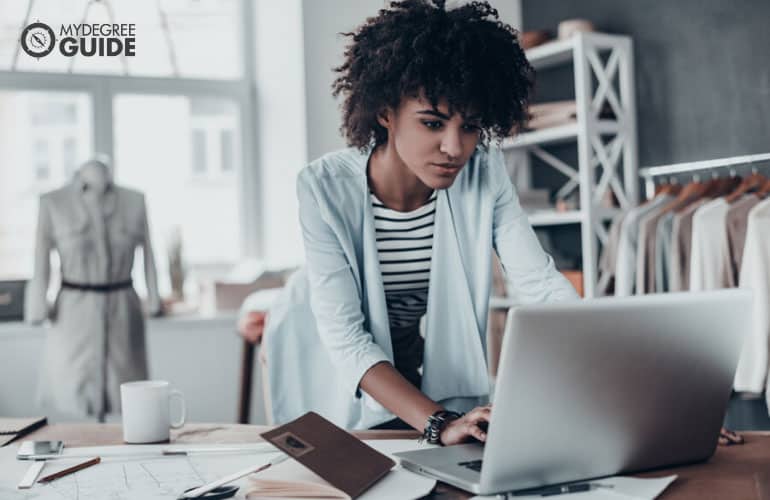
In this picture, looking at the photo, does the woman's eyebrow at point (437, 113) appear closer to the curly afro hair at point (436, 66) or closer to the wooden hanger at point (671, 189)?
the curly afro hair at point (436, 66)

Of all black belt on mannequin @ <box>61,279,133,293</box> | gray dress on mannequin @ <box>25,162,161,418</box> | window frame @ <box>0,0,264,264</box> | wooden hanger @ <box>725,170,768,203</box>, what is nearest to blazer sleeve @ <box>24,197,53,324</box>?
gray dress on mannequin @ <box>25,162,161,418</box>

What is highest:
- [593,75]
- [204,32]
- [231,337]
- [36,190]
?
[204,32]

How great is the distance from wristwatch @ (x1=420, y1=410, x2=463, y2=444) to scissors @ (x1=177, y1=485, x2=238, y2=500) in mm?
354

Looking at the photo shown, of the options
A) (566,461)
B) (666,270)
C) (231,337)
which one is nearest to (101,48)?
Result: (566,461)

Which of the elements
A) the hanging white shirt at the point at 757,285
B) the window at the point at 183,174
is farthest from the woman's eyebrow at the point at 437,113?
the window at the point at 183,174

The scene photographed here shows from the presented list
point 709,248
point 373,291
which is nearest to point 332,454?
Result: point 373,291

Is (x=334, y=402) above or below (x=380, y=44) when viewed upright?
below

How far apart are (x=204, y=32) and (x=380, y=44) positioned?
365 centimetres

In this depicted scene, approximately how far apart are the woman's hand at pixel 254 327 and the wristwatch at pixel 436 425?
1.72 metres

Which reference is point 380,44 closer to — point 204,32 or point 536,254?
point 536,254

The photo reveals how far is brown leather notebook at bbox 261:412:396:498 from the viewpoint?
1047 mm

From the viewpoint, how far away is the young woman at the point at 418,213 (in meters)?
1.51

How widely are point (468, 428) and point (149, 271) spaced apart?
2.89 m

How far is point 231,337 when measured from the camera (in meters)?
4.45
